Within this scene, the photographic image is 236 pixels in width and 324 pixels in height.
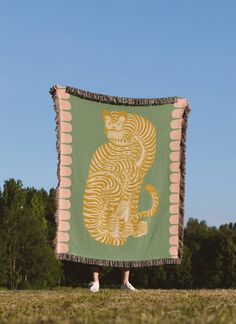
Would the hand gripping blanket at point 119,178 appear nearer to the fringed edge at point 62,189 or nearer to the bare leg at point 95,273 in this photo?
the fringed edge at point 62,189

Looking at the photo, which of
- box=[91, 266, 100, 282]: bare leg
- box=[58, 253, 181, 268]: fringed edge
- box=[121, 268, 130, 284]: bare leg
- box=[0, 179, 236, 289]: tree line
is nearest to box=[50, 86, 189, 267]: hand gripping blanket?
box=[58, 253, 181, 268]: fringed edge

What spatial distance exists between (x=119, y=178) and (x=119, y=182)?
13 cm

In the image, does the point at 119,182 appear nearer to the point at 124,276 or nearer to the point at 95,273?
the point at 95,273

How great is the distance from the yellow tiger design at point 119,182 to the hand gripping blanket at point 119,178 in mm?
32

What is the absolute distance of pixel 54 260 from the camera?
89375 millimetres

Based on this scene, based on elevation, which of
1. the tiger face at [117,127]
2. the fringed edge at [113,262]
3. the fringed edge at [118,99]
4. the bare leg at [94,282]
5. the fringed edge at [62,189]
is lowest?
the bare leg at [94,282]

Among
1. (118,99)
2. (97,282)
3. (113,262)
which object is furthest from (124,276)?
(118,99)

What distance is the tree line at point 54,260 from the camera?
8669 cm

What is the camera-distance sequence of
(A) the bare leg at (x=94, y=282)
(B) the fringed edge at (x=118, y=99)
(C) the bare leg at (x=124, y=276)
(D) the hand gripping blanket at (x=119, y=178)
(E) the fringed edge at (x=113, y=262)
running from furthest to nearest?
(C) the bare leg at (x=124, y=276) → (B) the fringed edge at (x=118, y=99) → (D) the hand gripping blanket at (x=119, y=178) → (E) the fringed edge at (x=113, y=262) → (A) the bare leg at (x=94, y=282)

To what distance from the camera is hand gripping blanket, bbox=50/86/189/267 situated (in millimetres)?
21828

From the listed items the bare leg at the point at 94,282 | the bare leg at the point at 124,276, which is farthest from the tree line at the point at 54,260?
the bare leg at the point at 94,282

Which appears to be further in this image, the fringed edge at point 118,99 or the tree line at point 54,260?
the tree line at point 54,260

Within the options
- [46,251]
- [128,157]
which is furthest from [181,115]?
[46,251]

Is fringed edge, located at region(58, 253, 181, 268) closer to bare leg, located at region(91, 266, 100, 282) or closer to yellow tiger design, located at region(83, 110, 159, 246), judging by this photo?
bare leg, located at region(91, 266, 100, 282)
